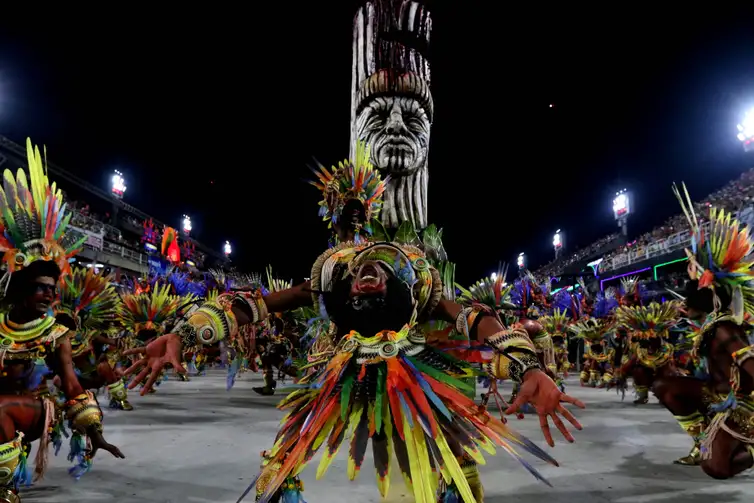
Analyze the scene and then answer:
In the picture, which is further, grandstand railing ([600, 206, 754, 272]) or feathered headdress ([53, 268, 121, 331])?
grandstand railing ([600, 206, 754, 272])

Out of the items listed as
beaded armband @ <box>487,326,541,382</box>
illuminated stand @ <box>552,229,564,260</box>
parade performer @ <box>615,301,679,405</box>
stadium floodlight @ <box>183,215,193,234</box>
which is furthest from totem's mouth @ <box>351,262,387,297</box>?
illuminated stand @ <box>552,229,564,260</box>

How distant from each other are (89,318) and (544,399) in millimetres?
5231

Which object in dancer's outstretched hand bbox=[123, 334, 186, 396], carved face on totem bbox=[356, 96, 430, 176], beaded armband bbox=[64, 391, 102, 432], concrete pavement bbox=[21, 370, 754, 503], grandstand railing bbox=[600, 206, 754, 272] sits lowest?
concrete pavement bbox=[21, 370, 754, 503]

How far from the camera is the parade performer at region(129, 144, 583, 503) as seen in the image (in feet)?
5.59

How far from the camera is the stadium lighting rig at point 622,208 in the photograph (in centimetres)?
3169

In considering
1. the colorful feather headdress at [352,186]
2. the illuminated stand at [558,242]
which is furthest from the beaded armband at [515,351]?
the illuminated stand at [558,242]

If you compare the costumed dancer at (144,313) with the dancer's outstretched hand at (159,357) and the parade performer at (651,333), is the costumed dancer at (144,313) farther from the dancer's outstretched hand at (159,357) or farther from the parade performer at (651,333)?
the parade performer at (651,333)

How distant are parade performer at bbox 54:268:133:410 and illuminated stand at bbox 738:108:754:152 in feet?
80.6

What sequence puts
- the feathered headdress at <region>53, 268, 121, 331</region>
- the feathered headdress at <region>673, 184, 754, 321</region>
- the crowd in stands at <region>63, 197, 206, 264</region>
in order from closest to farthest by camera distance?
the feathered headdress at <region>673, 184, 754, 321</region>, the feathered headdress at <region>53, 268, 121, 331</region>, the crowd in stands at <region>63, 197, 206, 264</region>

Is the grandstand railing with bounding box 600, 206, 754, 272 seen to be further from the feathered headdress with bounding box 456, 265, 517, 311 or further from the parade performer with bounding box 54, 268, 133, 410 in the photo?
the parade performer with bounding box 54, 268, 133, 410

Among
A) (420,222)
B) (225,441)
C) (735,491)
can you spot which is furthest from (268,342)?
(735,491)

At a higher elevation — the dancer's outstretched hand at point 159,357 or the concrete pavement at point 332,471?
the dancer's outstretched hand at point 159,357

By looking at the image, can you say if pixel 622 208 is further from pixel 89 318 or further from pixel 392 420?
pixel 392 420

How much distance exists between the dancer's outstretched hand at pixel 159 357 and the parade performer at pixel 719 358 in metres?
3.33
